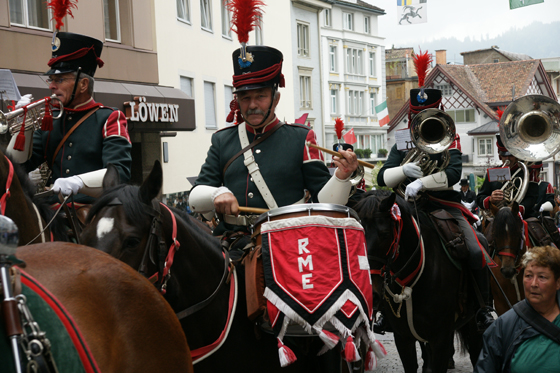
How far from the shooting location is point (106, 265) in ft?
9.04

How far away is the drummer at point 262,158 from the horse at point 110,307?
→ 46.3 inches

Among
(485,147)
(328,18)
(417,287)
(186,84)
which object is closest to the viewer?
(417,287)

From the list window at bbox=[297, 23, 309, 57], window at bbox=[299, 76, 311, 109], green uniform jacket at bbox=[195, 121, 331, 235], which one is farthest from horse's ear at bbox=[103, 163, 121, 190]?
window at bbox=[297, 23, 309, 57]

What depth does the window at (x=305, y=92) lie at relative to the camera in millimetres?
37188

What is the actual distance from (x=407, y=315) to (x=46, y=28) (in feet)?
33.4

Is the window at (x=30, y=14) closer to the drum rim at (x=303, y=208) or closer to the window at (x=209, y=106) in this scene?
the window at (x=209, y=106)

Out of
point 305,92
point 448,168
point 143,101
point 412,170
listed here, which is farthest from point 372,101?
point 412,170

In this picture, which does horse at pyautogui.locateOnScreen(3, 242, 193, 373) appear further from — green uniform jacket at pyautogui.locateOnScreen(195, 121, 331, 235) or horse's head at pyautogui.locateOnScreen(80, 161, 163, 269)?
green uniform jacket at pyautogui.locateOnScreen(195, 121, 331, 235)

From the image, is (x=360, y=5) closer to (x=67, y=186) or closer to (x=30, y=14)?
(x=30, y=14)

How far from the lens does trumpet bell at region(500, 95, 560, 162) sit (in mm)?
7895

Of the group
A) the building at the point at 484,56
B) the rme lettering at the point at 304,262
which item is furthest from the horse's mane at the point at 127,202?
the building at the point at 484,56

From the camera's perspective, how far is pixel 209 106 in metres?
21.4

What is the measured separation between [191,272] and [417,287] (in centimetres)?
323

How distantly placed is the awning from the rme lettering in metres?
9.80
